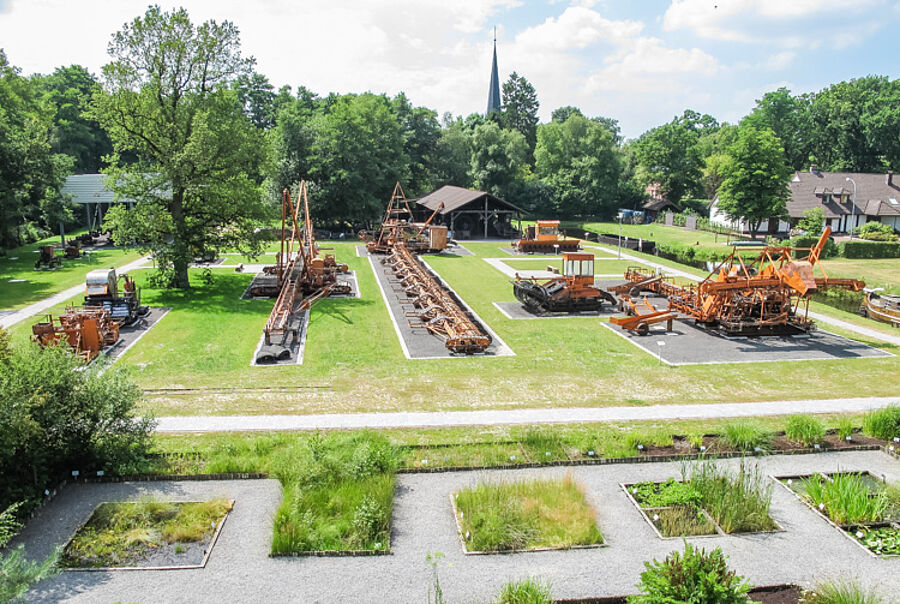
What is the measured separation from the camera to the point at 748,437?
513 inches

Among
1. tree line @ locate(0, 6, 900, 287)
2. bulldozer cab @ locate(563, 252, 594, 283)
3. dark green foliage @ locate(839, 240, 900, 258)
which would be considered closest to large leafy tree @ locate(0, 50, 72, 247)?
tree line @ locate(0, 6, 900, 287)

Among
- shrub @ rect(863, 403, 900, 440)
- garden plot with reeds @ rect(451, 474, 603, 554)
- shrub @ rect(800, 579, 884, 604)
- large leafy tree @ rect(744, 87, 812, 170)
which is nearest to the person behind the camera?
shrub @ rect(800, 579, 884, 604)

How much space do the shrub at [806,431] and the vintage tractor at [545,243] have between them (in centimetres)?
3191

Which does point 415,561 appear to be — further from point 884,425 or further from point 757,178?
point 757,178

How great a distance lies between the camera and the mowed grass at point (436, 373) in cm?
1620

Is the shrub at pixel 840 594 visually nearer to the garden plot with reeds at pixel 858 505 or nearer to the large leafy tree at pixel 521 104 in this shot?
A: the garden plot with reeds at pixel 858 505

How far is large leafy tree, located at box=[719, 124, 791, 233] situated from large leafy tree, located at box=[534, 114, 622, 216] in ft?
65.8

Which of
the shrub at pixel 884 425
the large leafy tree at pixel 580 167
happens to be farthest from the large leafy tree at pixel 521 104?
the shrub at pixel 884 425

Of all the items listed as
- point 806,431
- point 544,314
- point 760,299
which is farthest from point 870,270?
point 806,431

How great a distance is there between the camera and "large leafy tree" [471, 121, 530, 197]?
64.4m

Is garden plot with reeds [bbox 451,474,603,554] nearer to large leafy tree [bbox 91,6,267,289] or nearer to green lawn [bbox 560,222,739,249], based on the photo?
large leafy tree [bbox 91,6,267,289]

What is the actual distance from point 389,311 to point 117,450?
15.3m

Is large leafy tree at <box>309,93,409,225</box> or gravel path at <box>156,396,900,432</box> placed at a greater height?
large leafy tree at <box>309,93,409,225</box>

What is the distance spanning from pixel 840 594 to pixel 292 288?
23.0m
